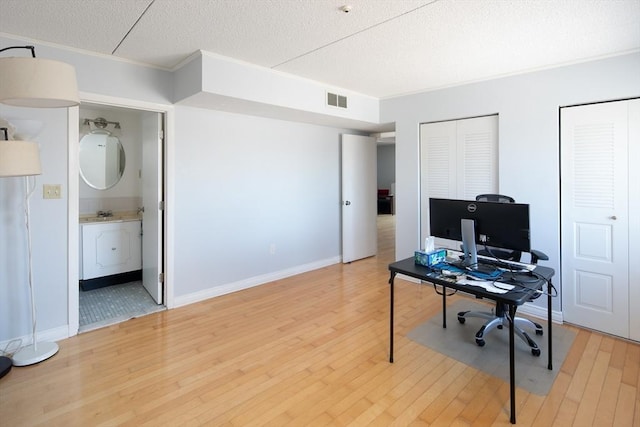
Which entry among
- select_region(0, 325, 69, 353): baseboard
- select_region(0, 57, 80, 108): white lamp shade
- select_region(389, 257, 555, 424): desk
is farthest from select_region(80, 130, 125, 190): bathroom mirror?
select_region(389, 257, 555, 424): desk

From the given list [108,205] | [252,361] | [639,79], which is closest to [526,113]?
[639,79]

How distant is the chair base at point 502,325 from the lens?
266 cm

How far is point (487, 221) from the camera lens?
2.34 metres

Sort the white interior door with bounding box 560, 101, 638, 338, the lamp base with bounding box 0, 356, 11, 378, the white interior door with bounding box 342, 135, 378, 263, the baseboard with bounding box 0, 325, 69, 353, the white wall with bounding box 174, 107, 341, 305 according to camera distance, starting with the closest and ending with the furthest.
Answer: the lamp base with bounding box 0, 356, 11, 378 → the baseboard with bounding box 0, 325, 69, 353 → the white interior door with bounding box 560, 101, 638, 338 → the white wall with bounding box 174, 107, 341, 305 → the white interior door with bounding box 342, 135, 378, 263

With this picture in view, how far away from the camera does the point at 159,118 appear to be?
3.42m

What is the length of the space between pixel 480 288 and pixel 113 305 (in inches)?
139

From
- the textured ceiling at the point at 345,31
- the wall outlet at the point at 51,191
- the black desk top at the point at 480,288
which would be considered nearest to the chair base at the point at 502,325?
the black desk top at the point at 480,288

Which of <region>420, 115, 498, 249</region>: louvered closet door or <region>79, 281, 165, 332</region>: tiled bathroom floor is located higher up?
<region>420, 115, 498, 249</region>: louvered closet door

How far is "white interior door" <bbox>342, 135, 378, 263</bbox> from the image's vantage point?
523cm

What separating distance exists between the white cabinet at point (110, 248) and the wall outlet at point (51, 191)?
1.25m

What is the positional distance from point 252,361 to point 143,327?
1236mm

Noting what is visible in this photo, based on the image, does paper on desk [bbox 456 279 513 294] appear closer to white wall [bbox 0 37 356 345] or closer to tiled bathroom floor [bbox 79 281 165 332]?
white wall [bbox 0 37 356 345]

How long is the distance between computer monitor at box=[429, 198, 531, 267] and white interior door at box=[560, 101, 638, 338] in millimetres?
1400

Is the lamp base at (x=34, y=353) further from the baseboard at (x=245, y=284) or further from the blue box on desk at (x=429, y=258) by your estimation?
the blue box on desk at (x=429, y=258)
